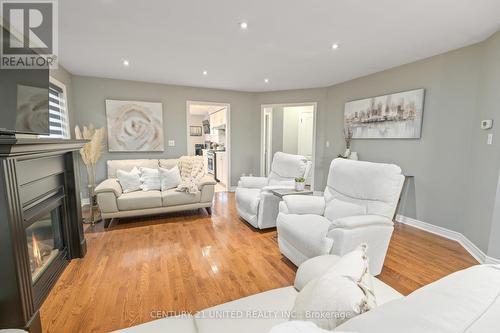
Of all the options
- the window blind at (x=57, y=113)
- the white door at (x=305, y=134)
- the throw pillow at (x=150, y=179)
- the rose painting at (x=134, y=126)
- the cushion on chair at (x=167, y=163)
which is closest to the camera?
the window blind at (x=57, y=113)

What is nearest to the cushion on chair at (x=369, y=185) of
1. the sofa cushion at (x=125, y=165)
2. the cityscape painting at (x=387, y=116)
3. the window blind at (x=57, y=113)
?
the cityscape painting at (x=387, y=116)

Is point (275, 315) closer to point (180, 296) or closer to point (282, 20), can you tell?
point (180, 296)

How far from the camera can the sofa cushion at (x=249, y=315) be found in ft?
3.04

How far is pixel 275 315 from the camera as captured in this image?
996 mm

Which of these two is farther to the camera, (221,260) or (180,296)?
(221,260)

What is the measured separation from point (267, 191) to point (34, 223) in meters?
2.29

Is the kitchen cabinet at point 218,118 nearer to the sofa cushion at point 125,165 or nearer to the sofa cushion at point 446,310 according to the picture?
the sofa cushion at point 125,165

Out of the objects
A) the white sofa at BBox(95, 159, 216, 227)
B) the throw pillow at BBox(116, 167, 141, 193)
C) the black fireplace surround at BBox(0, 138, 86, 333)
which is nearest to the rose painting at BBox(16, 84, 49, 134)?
the black fireplace surround at BBox(0, 138, 86, 333)

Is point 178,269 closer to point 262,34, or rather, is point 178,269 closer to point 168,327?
point 168,327

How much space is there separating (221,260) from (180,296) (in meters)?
0.60

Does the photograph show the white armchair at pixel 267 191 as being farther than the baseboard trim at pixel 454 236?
Yes

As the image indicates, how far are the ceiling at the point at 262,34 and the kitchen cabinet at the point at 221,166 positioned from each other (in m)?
2.60

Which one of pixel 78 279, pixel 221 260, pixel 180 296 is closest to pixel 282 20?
pixel 221 260

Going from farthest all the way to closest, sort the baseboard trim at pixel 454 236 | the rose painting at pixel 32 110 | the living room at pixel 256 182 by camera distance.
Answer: the baseboard trim at pixel 454 236
the rose painting at pixel 32 110
the living room at pixel 256 182
